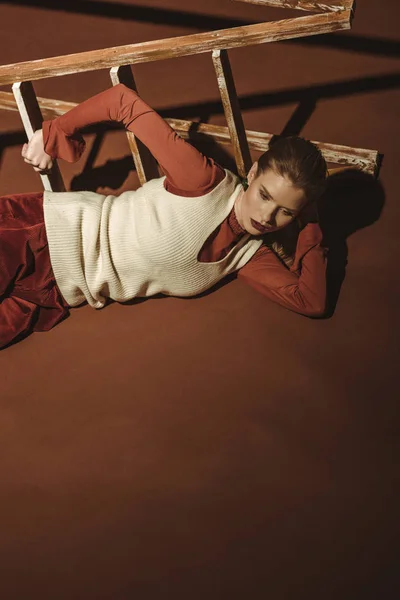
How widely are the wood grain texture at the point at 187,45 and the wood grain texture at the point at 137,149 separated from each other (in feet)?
0.11

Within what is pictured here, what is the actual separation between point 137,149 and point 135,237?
0.31 meters

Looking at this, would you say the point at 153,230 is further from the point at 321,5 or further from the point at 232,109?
the point at 321,5

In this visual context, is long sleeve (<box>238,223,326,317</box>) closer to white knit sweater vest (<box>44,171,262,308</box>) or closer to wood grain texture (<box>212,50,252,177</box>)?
white knit sweater vest (<box>44,171,262,308</box>)

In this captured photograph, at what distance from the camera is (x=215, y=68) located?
149 cm

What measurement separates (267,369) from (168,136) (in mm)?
567

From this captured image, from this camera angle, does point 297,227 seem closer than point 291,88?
Yes

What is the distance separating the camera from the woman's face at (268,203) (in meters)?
1.28

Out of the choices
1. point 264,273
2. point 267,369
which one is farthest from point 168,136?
point 267,369

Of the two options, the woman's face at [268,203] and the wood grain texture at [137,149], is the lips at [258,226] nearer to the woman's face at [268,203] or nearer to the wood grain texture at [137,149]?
the woman's face at [268,203]

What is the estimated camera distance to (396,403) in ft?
4.67

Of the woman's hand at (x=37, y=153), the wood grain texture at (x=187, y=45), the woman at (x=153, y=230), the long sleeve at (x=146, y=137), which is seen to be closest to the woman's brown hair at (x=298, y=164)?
the woman at (x=153, y=230)

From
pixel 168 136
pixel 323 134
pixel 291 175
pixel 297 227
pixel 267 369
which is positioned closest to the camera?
pixel 291 175

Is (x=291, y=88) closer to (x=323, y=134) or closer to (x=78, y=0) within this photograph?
(x=323, y=134)

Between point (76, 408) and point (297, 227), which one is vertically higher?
point (297, 227)
